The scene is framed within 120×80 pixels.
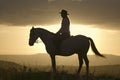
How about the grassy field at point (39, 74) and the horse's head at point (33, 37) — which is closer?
the grassy field at point (39, 74)

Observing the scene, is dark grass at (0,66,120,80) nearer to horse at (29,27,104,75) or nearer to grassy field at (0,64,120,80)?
grassy field at (0,64,120,80)

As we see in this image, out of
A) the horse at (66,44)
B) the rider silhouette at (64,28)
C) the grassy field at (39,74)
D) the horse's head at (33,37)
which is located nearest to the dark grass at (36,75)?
the grassy field at (39,74)

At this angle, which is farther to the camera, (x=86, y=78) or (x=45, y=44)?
(x=45, y=44)

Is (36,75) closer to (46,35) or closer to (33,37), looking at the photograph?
(33,37)

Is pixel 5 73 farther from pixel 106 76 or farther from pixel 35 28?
pixel 106 76

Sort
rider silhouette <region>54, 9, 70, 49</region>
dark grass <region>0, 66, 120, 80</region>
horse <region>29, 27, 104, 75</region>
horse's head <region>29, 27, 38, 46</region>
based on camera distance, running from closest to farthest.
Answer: dark grass <region>0, 66, 120, 80</region> < rider silhouette <region>54, 9, 70, 49</region> < horse <region>29, 27, 104, 75</region> < horse's head <region>29, 27, 38, 46</region>

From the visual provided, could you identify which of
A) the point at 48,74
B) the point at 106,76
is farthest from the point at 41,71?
the point at 106,76

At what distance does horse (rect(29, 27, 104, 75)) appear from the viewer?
23.0 meters

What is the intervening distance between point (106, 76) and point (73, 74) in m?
2.09

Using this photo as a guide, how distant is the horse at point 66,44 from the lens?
2297 centimetres

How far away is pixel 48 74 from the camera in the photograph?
22312 millimetres

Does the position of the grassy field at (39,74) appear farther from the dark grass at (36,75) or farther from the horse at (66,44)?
the horse at (66,44)

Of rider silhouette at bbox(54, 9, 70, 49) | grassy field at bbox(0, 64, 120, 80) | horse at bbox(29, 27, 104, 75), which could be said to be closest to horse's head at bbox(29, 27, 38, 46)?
horse at bbox(29, 27, 104, 75)

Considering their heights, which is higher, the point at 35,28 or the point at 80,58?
the point at 35,28
